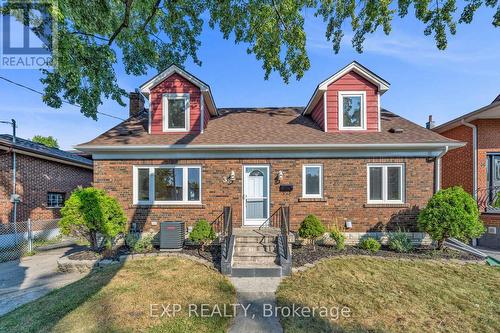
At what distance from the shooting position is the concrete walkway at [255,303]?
3885 millimetres

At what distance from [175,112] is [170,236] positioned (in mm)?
4549

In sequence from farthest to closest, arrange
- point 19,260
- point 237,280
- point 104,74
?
point 104,74
point 19,260
point 237,280

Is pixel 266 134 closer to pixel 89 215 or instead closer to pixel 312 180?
pixel 312 180

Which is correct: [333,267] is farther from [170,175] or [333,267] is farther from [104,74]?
[104,74]

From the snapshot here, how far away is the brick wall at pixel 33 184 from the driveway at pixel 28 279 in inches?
114

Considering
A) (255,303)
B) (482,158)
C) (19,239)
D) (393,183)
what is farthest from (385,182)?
(19,239)

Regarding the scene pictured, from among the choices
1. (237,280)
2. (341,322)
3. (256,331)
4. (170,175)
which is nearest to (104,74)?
(170,175)

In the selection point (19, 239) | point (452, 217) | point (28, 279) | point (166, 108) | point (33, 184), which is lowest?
point (28, 279)

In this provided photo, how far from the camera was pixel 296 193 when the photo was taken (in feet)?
26.9

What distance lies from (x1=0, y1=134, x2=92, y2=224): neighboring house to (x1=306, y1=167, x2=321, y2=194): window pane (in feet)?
37.1

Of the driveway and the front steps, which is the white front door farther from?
the driveway

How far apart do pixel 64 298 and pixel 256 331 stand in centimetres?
397

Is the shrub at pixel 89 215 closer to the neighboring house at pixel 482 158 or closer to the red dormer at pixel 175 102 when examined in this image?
the red dormer at pixel 175 102

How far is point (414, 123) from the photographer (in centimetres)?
927
